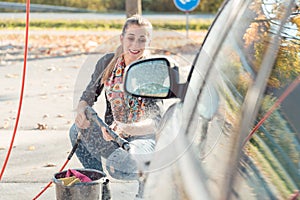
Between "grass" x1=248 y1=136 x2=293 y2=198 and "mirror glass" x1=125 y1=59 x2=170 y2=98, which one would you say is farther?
"mirror glass" x1=125 y1=59 x2=170 y2=98

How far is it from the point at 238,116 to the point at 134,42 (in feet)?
6.03

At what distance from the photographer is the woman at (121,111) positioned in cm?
305

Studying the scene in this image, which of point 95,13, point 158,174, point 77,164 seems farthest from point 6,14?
point 158,174

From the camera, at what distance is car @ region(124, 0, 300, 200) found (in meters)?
1.52

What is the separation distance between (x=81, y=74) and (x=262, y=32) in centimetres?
150

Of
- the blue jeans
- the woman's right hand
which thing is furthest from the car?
the woman's right hand

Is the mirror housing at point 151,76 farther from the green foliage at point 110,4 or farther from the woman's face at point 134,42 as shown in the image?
the green foliage at point 110,4

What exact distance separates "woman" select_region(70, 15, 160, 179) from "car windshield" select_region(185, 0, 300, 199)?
93 cm

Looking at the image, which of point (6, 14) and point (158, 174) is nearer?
point (158, 174)

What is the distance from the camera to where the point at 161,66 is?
2.45 meters

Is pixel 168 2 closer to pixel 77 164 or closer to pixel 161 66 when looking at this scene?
pixel 77 164

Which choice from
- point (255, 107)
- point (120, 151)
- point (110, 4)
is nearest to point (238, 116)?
point (255, 107)

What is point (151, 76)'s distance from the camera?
2.48m

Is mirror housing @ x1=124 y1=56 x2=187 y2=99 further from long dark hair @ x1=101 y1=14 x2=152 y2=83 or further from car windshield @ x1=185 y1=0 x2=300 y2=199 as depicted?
long dark hair @ x1=101 y1=14 x2=152 y2=83
